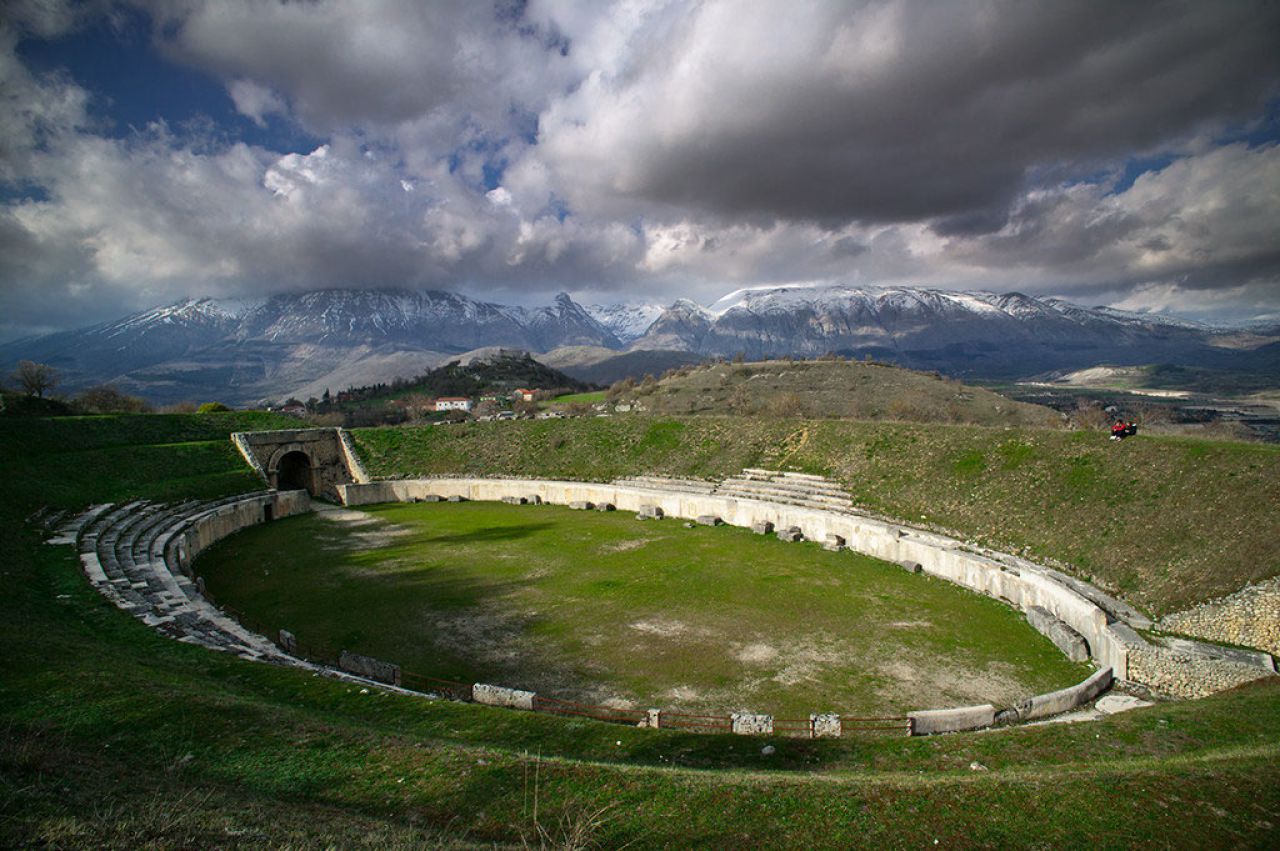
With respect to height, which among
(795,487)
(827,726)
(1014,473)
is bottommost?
(827,726)

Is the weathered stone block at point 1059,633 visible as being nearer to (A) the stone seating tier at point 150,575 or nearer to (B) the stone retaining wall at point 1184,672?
(B) the stone retaining wall at point 1184,672

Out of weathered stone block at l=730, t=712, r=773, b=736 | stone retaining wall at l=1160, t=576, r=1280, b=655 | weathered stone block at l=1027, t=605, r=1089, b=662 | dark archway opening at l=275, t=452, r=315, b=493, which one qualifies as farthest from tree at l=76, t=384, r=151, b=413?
stone retaining wall at l=1160, t=576, r=1280, b=655

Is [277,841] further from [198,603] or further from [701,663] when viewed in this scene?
[198,603]

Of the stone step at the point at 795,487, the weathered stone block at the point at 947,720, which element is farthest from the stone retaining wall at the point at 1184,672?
the stone step at the point at 795,487

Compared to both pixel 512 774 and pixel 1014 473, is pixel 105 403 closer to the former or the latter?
pixel 512 774

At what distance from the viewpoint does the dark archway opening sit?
46.9m

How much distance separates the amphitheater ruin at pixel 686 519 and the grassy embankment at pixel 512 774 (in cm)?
170

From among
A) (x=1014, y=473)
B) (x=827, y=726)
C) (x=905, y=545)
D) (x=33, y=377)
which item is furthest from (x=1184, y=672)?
(x=33, y=377)

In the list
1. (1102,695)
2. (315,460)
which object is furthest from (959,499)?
(315,460)

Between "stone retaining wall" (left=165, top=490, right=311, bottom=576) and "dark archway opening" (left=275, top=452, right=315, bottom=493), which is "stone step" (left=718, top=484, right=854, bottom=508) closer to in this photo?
"stone retaining wall" (left=165, top=490, right=311, bottom=576)

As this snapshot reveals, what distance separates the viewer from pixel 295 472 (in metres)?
48.7

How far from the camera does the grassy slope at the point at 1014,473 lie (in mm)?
18172

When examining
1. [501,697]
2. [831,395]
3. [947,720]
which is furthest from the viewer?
[831,395]

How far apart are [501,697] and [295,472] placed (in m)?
43.6
